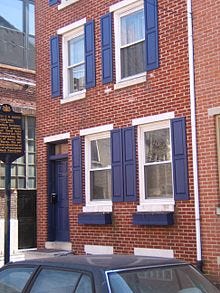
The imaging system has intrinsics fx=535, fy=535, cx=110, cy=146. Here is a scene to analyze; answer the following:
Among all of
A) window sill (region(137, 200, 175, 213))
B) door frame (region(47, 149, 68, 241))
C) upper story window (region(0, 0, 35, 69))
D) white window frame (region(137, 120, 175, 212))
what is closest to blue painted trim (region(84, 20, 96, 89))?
white window frame (region(137, 120, 175, 212))

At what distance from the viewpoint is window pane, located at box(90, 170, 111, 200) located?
1256 cm

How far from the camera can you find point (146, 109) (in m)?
11.5

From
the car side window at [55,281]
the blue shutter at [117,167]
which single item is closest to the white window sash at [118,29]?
the blue shutter at [117,167]

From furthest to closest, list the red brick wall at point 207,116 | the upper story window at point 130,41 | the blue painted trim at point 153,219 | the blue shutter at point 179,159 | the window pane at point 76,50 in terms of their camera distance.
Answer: the window pane at point 76,50
the upper story window at point 130,41
the blue painted trim at point 153,219
the blue shutter at point 179,159
the red brick wall at point 207,116

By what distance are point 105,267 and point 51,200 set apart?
9916 millimetres

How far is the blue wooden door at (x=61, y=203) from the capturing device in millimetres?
14008

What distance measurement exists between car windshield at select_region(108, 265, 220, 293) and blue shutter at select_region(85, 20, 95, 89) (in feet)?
28.3

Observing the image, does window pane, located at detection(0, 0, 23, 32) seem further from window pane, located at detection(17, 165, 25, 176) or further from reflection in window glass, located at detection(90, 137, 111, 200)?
reflection in window glass, located at detection(90, 137, 111, 200)

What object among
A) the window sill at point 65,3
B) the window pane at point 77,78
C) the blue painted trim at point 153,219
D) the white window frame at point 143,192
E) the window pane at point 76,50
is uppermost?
the window sill at point 65,3

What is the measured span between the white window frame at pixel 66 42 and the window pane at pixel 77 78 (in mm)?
108

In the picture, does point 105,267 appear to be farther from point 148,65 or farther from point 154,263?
point 148,65

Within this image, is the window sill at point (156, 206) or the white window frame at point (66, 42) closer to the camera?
the window sill at point (156, 206)

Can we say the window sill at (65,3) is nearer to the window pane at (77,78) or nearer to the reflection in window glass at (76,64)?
the reflection in window glass at (76,64)

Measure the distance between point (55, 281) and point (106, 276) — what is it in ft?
2.01
